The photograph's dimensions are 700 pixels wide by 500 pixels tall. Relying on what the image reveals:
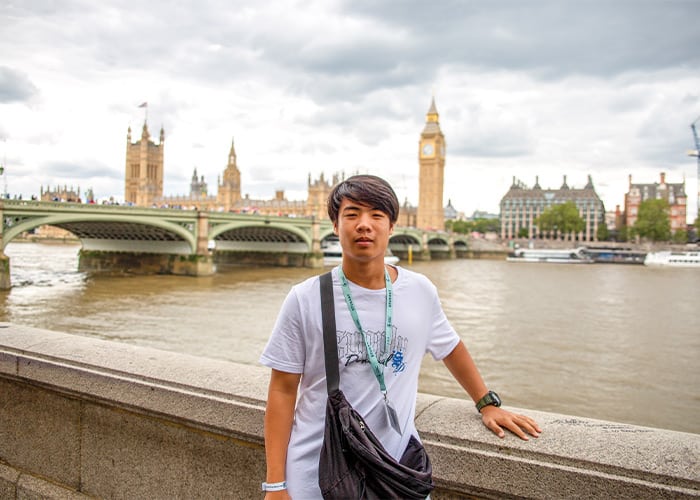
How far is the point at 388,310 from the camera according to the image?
159 cm

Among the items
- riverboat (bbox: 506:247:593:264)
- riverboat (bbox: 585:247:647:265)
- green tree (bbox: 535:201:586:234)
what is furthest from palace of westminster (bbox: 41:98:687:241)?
riverboat (bbox: 506:247:593:264)

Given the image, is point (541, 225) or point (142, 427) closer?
point (142, 427)

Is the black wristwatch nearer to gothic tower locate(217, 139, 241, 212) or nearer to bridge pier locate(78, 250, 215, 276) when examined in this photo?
bridge pier locate(78, 250, 215, 276)

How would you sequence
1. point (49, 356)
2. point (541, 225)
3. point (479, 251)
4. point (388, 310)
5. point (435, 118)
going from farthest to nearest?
point (435, 118)
point (541, 225)
point (479, 251)
point (49, 356)
point (388, 310)

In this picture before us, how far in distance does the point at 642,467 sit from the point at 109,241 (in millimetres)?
36363

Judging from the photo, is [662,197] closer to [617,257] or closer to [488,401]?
[617,257]

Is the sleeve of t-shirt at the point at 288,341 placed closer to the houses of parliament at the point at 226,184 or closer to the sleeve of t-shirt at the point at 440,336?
the sleeve of t-shirt at the point at 440,336

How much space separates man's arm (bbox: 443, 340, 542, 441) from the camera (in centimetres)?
175

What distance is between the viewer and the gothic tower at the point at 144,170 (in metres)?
98.5

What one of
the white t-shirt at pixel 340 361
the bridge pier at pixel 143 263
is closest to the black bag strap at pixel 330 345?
the white t-shirt at pixel 340 361

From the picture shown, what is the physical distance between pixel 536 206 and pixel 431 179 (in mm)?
21120

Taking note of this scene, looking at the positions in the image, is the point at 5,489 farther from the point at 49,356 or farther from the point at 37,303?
the point at 37,303

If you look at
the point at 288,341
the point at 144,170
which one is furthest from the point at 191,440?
the point at 144,170

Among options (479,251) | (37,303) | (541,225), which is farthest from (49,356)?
(541,225)
